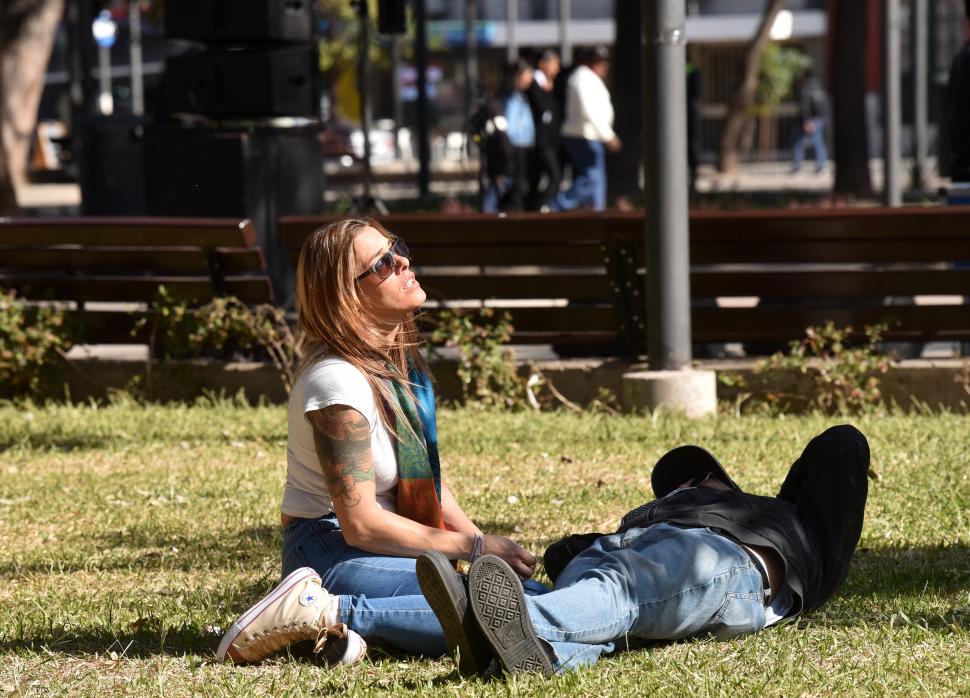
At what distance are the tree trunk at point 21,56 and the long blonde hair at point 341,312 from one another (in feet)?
57.5

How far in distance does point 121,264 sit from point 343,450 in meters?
5.11

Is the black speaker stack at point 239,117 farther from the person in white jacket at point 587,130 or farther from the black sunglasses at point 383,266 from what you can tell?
the person in white jacket at point 587,130

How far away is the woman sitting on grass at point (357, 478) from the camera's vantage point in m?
3.99

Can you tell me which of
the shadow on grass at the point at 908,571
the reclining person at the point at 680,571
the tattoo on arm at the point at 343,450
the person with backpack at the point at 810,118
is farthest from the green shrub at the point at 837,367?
the person with backpack at the point at 810,118

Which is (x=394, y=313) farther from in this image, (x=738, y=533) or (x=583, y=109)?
(x=583, y=109)

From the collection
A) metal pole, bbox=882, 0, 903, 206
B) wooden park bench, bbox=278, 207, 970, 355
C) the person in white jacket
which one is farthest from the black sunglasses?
metal pole, bbox=882, 0, 903, 206

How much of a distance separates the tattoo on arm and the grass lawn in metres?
0.44

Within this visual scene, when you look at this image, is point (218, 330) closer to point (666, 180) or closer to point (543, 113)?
point (666, 180)

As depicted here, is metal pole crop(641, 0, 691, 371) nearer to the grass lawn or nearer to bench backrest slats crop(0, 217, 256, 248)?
the grass lawn

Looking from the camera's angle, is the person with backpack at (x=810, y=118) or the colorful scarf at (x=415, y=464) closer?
the colorful scarf at (x=415, y=464)

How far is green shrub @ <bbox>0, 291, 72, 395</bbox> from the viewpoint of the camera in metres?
8.44

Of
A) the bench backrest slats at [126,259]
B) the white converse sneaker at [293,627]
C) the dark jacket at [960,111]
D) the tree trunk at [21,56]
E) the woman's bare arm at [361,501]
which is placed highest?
the tree trunk at [21,56]

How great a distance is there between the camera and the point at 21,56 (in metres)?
21.0

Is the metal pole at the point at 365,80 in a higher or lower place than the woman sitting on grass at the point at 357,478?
higher
